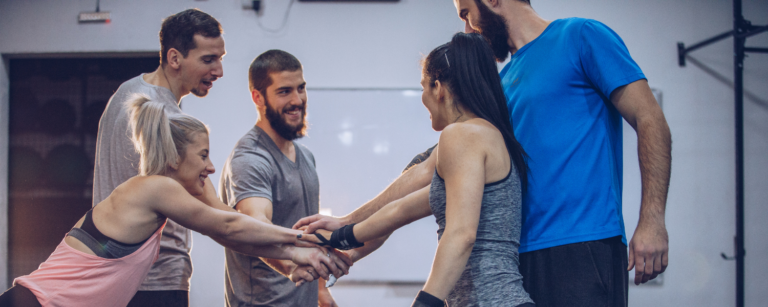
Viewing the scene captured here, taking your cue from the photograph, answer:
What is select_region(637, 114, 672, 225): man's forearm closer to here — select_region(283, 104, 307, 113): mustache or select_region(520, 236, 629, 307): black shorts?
select_region(520, 236, 629, 307): black shorts

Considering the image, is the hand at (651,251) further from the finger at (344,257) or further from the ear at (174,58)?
the ear at (174,58)

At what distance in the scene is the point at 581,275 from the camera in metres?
1.12

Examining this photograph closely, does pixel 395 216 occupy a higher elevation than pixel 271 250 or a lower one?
higher

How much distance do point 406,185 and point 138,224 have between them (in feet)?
2.94

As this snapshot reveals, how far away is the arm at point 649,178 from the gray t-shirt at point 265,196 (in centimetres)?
122

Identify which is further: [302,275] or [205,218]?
[302,275]

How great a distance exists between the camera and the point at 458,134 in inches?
43.5

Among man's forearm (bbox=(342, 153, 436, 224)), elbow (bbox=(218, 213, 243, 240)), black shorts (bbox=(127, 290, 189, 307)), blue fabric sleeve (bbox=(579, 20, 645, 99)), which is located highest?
blue fabric sleeve (bbox=(579, 20, 645, 99))

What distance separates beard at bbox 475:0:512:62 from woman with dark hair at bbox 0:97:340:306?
1.00 meters

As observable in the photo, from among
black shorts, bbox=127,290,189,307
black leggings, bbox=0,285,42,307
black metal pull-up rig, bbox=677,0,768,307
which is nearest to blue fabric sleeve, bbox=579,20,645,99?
black shorts, bbox=127,290,189,307

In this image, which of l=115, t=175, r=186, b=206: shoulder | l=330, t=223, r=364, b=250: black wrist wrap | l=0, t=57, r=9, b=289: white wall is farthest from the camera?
l=0, t=57, r=9, b=289: white wall

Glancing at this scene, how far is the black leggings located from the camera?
1.23 m

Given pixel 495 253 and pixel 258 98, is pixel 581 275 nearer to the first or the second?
pixel 495 253

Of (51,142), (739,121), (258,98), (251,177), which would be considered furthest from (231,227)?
(739,121)
